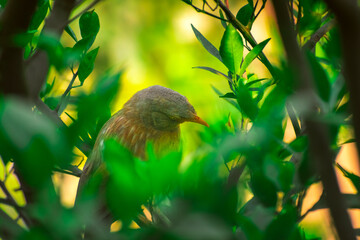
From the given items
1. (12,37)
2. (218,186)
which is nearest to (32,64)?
(12,37)

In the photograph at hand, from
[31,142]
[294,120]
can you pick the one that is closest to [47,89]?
[294,120]

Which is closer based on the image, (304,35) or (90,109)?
(90,109)

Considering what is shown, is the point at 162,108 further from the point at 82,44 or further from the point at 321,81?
the point at 321,81

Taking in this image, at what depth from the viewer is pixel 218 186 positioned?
0.83 feet

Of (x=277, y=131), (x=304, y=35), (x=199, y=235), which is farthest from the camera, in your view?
(x=304, y=35)

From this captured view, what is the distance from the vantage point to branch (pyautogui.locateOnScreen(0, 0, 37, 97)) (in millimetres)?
288

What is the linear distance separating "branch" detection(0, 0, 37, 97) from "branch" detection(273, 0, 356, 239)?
0.15 meters

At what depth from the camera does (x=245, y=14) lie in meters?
0.58

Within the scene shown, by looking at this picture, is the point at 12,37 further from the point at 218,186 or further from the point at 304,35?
the point at 304,35

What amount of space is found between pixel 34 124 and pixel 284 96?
158 mm

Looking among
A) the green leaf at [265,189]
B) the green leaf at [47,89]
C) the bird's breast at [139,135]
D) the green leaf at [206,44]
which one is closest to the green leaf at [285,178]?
the green leaf at [265,189]

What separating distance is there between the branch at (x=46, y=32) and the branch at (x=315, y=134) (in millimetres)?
176

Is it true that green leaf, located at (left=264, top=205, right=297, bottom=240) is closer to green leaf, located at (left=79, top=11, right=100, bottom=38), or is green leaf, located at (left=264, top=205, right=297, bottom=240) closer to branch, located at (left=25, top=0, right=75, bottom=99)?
branch, located at (left=25, top=0, right=75, bottom=99)

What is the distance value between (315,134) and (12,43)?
0.60ft
